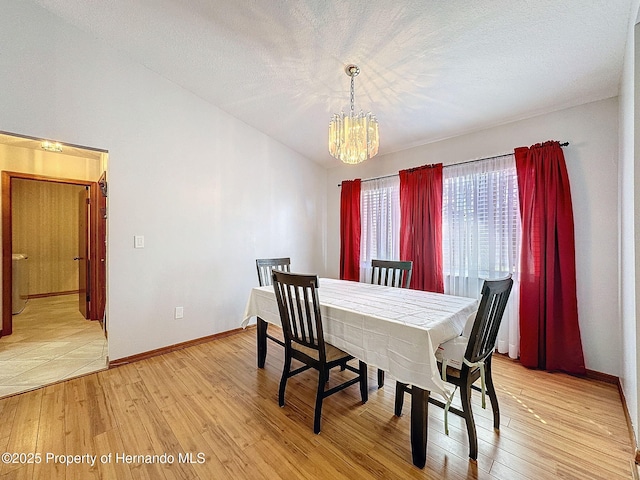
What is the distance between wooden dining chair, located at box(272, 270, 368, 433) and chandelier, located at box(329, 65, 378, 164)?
43.5 inches

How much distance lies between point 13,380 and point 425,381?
336cm

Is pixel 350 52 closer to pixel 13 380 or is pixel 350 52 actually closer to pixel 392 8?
pixel 392 8

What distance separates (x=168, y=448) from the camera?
1.64m

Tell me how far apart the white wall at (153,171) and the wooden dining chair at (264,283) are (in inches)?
31.9

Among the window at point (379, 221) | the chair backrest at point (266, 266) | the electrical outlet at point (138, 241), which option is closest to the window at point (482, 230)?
the window at point (379, 221)

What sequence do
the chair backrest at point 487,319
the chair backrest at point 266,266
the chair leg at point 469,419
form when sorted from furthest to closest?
the chair backrest at point 266,266, the chair leg at point 469,419, the chair backrest at point 487,319

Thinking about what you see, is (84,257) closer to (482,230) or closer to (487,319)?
(487,319)

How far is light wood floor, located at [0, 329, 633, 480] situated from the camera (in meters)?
1.48

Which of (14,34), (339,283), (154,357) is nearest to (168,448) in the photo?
(154,357)

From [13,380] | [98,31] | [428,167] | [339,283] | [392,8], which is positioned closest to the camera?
[392,8]

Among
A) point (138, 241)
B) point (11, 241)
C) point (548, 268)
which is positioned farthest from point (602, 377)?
point (11, 241)

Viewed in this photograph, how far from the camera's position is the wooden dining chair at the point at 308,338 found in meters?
1.74

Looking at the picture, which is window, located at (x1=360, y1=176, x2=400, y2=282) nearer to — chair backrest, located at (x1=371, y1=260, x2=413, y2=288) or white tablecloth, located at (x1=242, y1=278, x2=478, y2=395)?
chair backrest, located at (x1=371, y1=260, x2=413, y2=288)

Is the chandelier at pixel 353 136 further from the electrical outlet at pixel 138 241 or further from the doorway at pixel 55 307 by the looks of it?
the doorway at pixel 55 307
